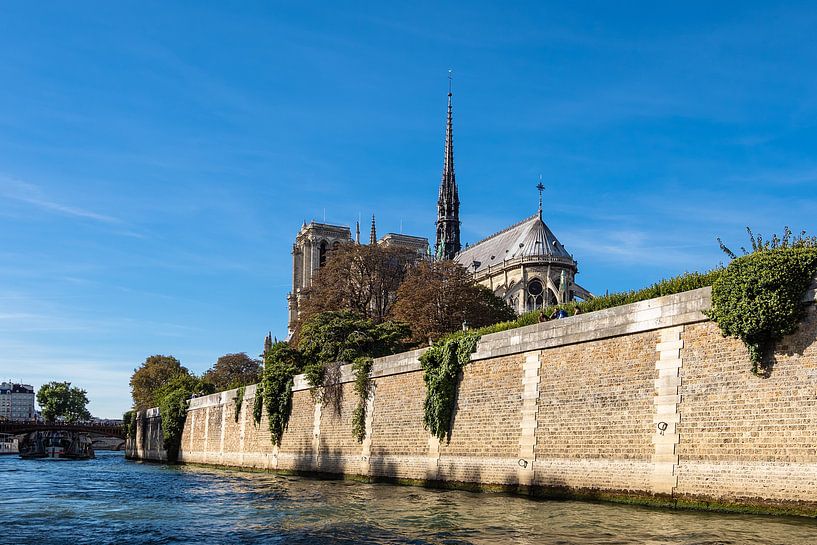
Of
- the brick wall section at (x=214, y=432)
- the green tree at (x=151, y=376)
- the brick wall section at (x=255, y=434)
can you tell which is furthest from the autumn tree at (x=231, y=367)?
the brick wall section at (x=255, y=434)

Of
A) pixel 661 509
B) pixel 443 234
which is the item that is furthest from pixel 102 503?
pixel 443 234

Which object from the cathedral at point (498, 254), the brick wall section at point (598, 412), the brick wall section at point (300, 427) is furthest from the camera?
the cathedral at point (498, 254)

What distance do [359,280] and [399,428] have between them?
32982 millimetres

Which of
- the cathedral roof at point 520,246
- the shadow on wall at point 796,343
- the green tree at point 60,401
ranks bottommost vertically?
the green tree at point 60,401

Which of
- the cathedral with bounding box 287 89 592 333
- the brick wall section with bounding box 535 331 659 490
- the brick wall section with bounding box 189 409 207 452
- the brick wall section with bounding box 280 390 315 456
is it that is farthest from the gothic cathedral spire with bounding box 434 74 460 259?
the brick wall section with bounding box 535 331 659 490

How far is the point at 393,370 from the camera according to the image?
29.0 m

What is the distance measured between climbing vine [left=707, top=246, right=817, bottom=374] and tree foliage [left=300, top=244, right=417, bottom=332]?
41733 mm

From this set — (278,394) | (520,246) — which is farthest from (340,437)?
(520,246)

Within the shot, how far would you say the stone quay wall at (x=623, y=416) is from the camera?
15477 millimetres

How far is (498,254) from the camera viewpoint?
95.6 m

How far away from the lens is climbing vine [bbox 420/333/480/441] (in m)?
25.3

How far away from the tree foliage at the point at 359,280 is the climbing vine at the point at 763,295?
41.7 meters

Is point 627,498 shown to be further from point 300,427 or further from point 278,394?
point 278,394

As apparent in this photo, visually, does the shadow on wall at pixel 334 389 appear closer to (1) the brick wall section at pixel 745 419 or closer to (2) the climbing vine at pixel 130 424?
(1) the brick wall section at pixel 745 419
